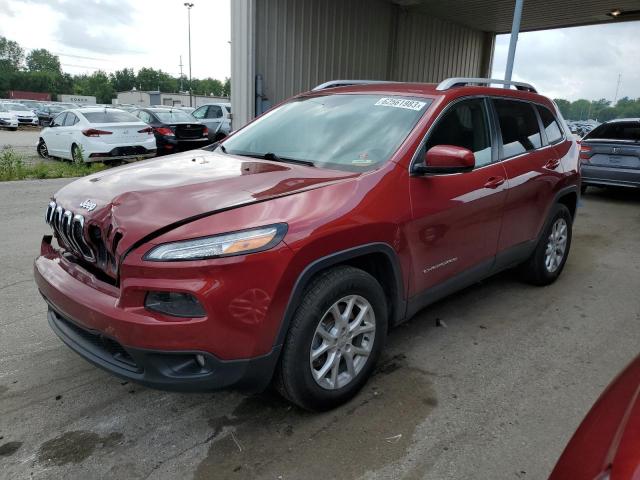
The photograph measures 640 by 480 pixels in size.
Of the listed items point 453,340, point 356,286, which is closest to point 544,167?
point 453,340

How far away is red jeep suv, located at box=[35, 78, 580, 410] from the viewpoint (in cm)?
222

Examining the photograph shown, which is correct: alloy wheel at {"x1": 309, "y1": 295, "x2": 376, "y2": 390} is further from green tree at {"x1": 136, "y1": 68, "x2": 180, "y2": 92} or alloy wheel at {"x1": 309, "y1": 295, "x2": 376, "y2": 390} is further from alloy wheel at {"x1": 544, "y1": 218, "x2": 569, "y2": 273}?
green tree at {"x1": 136, "y1": 68, "x2": 180, "y2": 92}

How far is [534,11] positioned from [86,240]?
15278mm

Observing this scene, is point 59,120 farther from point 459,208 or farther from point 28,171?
point 459,208

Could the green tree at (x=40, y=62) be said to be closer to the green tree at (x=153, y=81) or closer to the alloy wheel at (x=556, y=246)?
the green tree at (x=153, y=81)

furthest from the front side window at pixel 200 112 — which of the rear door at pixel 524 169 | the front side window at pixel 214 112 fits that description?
the rear door at pixel 524 169

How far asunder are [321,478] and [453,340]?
173 centimetres

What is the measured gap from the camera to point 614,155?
9.51m

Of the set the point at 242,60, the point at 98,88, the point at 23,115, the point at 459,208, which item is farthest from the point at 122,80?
the point at 459,208

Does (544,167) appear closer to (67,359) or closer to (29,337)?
(67,359)

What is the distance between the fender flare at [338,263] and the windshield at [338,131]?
513mm

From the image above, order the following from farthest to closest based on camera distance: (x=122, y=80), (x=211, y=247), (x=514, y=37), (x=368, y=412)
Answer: (x=122, y=80) < (x=514, y=37) < (x=368, y=412) < (x=211, y=247)

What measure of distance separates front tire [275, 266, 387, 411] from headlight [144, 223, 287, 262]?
42 cm

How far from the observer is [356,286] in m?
2.67
